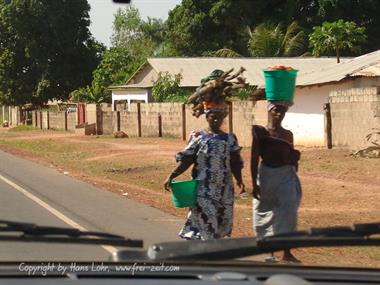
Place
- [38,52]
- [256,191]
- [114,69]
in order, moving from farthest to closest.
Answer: [38,52]
[114,69]
[256,191]

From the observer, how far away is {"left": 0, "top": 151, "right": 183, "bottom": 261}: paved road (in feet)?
27.0

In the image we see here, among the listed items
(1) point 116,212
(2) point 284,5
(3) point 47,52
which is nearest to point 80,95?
(3) point 47,52

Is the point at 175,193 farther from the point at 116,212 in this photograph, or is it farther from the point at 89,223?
the point at 116,212

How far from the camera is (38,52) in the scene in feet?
197

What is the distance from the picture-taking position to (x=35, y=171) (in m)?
21.3

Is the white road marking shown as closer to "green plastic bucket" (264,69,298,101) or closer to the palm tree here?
"green plastic bucket" (264,69,298,101)

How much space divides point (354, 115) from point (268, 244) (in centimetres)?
1908

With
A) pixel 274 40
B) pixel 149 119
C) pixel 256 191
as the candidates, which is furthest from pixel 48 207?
pixel 274 40

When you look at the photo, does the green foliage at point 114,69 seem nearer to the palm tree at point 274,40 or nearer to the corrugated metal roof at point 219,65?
the corrugated metal roof at point 219,65

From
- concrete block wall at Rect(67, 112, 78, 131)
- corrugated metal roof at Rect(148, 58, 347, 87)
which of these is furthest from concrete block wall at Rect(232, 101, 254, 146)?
concrete block wall at Rect(67, 112, 78, 131)

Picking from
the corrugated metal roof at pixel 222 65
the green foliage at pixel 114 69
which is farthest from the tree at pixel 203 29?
the corrugated metal roof at pixel 222 65

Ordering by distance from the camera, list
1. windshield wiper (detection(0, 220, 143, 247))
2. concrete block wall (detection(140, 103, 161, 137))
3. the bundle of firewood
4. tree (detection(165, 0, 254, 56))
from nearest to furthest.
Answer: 1. windshield wiper (detection(0, 220, 143, 247))
2. the bundle of firewood
3. concrete block wall (detection(140, 103, 161, 137))
4. tree (detection(165, 0, 254, 56))

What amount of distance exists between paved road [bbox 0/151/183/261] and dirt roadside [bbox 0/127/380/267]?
0.65 metres

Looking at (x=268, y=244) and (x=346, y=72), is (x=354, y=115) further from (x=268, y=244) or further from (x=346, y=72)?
(x=268, y=244)
